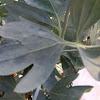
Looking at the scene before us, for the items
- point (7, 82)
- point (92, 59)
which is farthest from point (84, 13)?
→ point (7, 82)

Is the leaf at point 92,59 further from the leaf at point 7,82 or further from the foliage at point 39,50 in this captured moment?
the leaf at point 7,82

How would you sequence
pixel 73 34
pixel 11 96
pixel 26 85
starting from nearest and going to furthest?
pixel 26 85, pixel 11 96, pixel 73 34

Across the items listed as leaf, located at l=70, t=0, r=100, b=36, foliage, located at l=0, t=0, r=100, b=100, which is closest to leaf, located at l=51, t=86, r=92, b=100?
foliage, located at l=0, t=0, r=100, b=100

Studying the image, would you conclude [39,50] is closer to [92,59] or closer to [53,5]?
[92,59]

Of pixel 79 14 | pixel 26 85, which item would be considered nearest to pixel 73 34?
pixel 79 14

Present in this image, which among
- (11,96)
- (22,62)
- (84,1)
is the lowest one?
(11,96)

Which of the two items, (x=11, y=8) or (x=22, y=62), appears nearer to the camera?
(x=22, y=62)

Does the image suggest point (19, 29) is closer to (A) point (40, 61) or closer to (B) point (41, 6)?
(A) point (40, 61)
